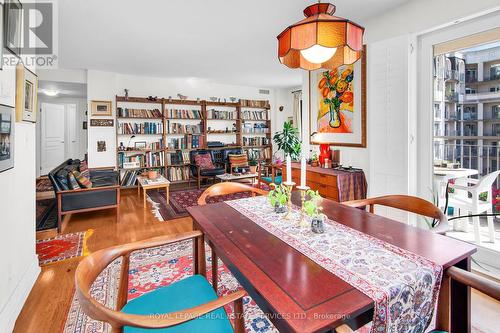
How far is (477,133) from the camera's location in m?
2.41

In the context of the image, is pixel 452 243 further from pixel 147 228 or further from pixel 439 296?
pixel 147 228

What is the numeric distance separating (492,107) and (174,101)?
5.55m

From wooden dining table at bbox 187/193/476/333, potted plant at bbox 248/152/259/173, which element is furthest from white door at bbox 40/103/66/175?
wooden dining table at bbox 187/193/476/333

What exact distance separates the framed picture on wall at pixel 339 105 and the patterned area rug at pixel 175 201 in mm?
1842

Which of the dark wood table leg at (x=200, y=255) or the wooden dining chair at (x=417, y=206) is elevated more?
the wooden dining chair at (x=417, y=206)

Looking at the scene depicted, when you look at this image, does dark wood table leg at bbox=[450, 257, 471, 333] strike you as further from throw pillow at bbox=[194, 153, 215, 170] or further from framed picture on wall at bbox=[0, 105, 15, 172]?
throw pillow at bbox=[194, 153, 215, 170]

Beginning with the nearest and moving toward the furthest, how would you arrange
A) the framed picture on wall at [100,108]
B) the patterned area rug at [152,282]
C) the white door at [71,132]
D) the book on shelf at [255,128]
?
the patterned area rug at [152,282]
the framed picture on wall at [100,108]
the book on shelf at [255,128]
the white door at [71,132]

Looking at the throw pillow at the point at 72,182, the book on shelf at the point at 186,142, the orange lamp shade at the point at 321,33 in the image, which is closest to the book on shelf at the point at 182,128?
the book on shelf at the point at 186,142

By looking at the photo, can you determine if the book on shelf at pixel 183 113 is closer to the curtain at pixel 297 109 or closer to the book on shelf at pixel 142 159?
the book on shelf at pixel 142 159

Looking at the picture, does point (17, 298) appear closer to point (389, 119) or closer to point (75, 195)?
point (75, 195)

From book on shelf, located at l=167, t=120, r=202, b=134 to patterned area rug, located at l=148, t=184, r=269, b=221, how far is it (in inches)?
62.3

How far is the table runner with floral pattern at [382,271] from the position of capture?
0.85 m

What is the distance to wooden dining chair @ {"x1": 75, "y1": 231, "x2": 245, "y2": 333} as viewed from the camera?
0.81m

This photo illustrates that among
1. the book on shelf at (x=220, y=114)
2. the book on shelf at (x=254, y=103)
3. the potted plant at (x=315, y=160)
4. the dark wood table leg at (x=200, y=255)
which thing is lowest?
the dark wood table leg at (x=200, y=255)
